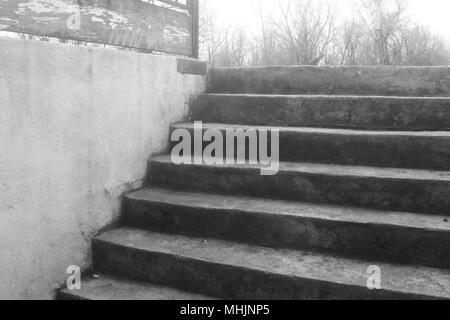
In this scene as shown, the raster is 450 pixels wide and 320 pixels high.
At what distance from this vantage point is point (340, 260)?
81.9 inches

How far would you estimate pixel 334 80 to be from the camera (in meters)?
3.29

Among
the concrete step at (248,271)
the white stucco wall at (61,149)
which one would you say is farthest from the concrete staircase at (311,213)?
the white stucco wall at (61,149)

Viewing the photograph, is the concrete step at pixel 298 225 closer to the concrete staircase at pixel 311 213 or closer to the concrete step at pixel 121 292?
the concrete staircase at pixel 311 213

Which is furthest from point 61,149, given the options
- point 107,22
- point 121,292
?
point 107,22

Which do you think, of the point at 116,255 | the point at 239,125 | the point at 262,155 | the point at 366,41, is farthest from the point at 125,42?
the point at 366,41

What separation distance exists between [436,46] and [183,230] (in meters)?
20.3

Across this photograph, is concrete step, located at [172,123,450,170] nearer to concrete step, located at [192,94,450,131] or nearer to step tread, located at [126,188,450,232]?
concrete step, located at [192,94,450,131]

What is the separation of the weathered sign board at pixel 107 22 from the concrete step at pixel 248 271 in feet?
4.14

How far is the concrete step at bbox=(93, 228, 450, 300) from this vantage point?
1.83 metres

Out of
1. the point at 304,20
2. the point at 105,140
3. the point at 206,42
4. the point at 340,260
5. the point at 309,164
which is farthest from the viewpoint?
the point at 304,20

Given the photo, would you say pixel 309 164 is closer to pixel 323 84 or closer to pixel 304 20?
pixel 323 84

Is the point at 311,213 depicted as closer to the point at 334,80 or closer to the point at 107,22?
the point at 334,80

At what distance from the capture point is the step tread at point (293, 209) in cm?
208

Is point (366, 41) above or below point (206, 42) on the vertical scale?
above
